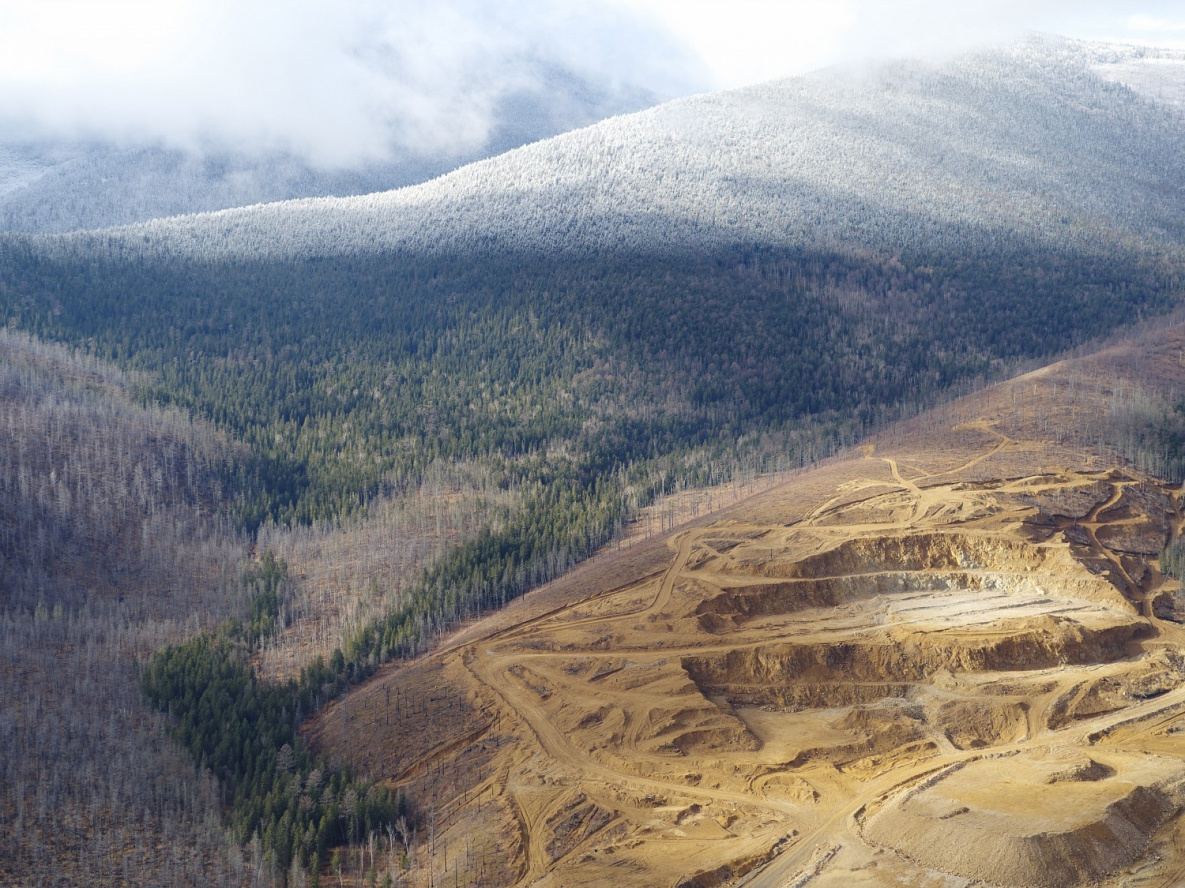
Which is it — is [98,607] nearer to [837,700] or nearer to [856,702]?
[837,700]

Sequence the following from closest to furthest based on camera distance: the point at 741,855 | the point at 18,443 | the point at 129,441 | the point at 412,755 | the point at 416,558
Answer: the point at 741,855, the point at 412,755, the point at 416,558, the point at 18,443, the point at 129,441

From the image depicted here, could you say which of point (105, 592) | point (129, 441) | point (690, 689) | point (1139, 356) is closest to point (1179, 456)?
point (1139, 356)

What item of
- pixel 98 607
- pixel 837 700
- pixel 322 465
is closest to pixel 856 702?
pixel 837 700

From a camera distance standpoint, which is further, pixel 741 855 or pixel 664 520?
pixel 664 520

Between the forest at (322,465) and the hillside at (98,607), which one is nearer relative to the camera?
the hillside at (98,607)

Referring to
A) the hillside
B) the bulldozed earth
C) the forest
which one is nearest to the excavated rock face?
the bulldozed earth

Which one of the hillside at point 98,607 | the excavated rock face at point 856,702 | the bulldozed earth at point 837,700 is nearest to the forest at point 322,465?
the hillside at point 98,607

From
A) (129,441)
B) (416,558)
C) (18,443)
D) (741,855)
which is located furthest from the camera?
(129,441)

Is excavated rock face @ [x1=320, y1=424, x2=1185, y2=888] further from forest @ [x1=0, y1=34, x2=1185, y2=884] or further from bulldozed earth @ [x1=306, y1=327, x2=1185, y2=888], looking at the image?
forest @ [x1=0, y1=34, x2=1185, y2=884]

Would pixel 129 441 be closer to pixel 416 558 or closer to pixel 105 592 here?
pixel 105 592

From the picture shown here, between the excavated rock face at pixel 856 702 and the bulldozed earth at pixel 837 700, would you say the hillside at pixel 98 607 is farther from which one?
the excavated rock face at pixel 856 702
